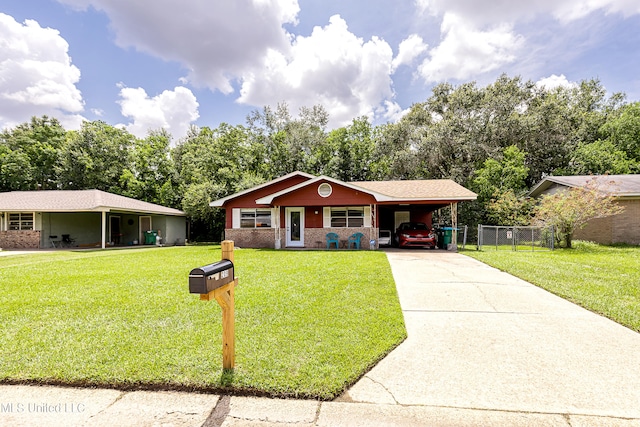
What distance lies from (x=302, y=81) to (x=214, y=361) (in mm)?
25706

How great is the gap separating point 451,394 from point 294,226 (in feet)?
46.5

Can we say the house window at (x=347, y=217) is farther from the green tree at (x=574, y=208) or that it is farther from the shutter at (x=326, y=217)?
the green tree at (x=574, y=208)

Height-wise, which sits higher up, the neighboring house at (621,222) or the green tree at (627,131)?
the green tree at (627,131)

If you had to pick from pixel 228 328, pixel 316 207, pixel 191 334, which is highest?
pixel 316 207

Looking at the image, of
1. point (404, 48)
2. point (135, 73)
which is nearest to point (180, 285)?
point (135, 73)

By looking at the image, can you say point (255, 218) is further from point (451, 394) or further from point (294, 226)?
point (451, 394)

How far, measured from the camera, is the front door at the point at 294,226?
53.6 ft

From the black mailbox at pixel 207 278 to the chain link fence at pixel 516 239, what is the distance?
14.7 meters

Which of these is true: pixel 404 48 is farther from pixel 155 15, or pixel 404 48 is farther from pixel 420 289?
pixel 420 289

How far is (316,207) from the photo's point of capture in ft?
52.0

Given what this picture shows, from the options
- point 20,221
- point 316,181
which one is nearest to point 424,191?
point 316,181

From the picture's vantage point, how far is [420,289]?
6355 mm

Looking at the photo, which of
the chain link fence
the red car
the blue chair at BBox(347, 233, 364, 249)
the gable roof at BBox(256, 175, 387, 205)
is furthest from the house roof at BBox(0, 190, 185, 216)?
the chain link fence

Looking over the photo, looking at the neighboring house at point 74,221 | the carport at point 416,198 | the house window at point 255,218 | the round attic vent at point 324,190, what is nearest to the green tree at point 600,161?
the carport at point 416,198
